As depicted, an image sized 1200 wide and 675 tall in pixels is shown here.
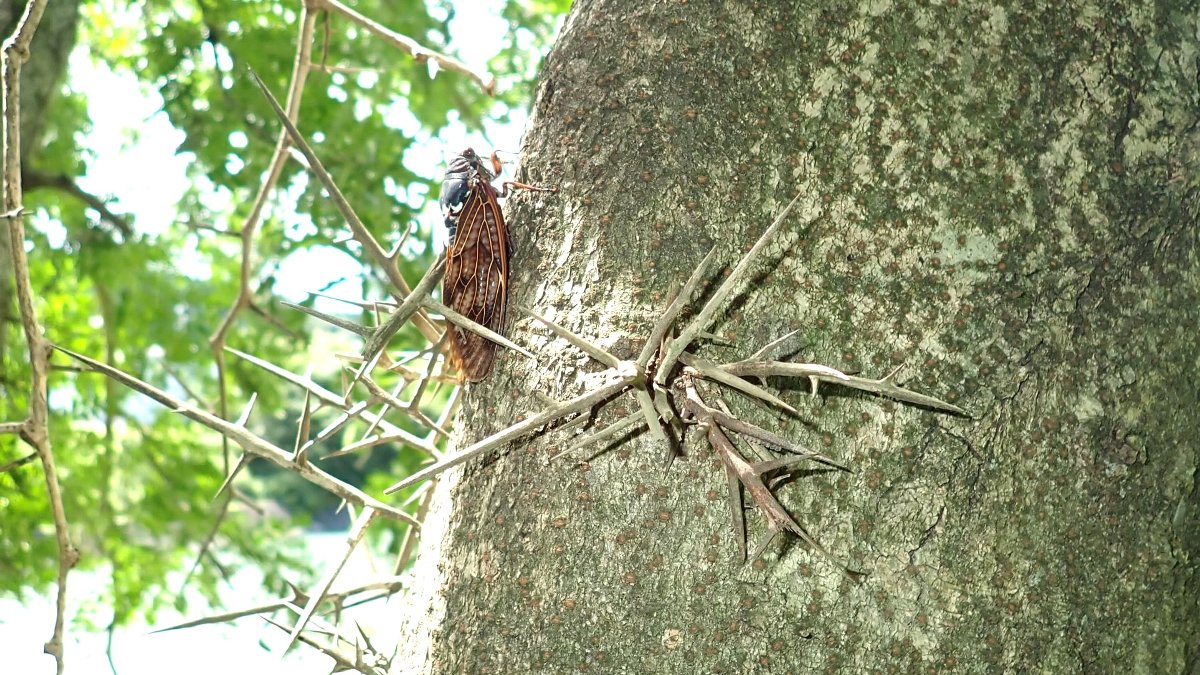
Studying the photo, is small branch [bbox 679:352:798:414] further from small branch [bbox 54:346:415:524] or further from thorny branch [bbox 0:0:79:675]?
thorny branch [bbox 0:0:79:675]

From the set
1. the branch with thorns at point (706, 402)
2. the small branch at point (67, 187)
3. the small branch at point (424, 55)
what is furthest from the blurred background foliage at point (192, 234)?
the branch with thorns at point (706, 402)

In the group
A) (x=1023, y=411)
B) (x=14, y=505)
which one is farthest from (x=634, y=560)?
(x=14, y=505)

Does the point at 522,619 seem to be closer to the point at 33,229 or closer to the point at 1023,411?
the point at 1023,411

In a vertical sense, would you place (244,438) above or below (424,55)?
below

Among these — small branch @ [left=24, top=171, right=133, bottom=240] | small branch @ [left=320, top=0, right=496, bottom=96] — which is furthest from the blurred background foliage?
small branch @ [left=320, top=0, right=496, bottom=96]

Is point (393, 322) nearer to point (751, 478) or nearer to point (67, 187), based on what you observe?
point (751, 478)

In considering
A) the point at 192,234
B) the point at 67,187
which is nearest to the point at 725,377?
the point at 67,187
